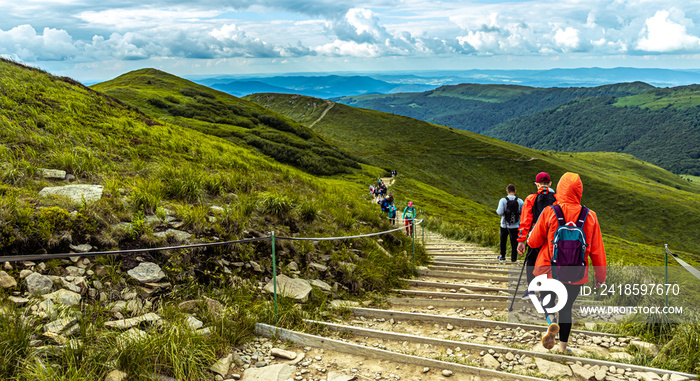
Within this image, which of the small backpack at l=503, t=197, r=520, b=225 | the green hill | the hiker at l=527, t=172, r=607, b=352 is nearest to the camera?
the hiker at l=527, t=172, r=607, b=352

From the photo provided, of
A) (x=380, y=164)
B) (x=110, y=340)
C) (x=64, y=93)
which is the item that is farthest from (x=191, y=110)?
(x=110, y=340)

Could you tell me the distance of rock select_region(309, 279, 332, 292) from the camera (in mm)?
6971

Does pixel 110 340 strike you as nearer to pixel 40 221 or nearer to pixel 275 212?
pixel 40 221

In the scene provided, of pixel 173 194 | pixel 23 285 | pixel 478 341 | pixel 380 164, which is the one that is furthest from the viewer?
pixel 380 164

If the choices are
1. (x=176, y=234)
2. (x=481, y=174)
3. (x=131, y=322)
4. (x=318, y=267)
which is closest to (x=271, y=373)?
(x=131, y=322)

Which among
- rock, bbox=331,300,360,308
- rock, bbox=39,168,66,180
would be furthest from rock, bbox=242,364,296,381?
rock, bbox=39,168,66,180

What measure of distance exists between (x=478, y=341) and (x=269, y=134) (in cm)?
5875

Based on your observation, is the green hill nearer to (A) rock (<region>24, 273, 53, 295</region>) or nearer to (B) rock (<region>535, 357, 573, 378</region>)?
(A) rock (<region>24, 273, 53, 295</region>)

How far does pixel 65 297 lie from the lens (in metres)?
4.63

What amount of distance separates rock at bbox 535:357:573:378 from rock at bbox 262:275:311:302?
3544mm

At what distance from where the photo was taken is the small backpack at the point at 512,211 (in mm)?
10172

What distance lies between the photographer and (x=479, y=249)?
14.6 meters

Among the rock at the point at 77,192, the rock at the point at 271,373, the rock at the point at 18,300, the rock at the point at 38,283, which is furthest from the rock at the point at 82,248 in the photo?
the rock at the point at 271,373

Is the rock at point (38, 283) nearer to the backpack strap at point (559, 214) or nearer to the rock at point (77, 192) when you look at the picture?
the rock at point (77, 192)
